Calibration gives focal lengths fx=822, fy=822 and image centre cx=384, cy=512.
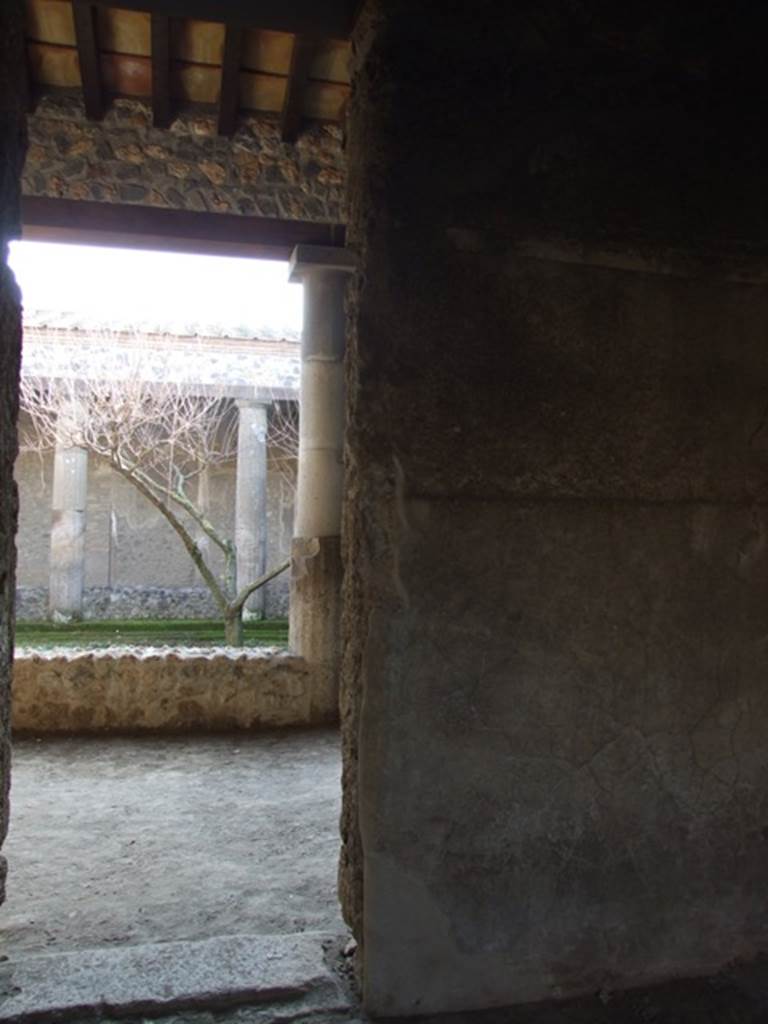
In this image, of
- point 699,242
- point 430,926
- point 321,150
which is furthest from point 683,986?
point 321,150

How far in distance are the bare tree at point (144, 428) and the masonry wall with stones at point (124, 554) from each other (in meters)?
1.47

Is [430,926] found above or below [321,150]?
below

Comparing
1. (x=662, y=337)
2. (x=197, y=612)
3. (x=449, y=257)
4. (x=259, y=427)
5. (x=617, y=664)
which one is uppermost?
(x=259, y=427)

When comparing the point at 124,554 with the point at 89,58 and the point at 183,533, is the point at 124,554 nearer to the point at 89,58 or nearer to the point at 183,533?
the point at 183,533

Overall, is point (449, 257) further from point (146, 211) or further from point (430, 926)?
point (146, 211)

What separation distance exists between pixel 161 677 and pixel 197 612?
1159 cm

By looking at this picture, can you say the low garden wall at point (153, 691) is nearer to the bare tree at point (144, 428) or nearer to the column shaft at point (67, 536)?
the bare tree at point (144, 428)

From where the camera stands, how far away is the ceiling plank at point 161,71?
3828 millimetres

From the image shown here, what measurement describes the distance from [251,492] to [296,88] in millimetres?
11431

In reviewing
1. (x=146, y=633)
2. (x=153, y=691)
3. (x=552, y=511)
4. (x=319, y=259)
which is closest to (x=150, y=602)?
(x=146, y=633)

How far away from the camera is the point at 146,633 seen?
13922 millimetres

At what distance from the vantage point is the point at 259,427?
15227 millimetres

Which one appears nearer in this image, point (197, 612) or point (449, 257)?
point (449, 257)

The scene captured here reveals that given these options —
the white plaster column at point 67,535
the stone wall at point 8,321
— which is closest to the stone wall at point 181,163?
the stone wall at point 8,321
